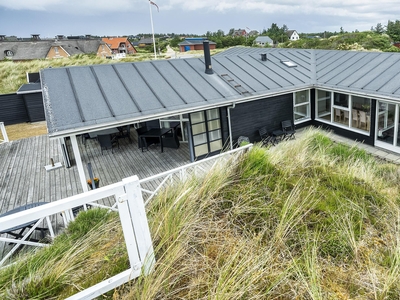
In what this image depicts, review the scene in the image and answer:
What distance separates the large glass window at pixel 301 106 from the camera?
10.1m

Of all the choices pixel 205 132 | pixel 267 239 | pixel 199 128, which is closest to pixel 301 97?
pixel 205 132

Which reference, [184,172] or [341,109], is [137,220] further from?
[341,109]

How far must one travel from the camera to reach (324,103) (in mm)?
10297

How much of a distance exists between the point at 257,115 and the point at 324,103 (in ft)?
10.6

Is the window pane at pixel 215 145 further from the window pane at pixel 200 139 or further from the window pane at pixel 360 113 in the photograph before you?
the window pane at pixel 360 113

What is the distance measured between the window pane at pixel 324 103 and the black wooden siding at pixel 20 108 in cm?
1388

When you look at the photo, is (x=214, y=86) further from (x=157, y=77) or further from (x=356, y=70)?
(x=356, y=70)

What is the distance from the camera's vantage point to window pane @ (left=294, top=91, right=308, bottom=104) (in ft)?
33.0

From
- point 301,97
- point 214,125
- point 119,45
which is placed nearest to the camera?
point 214,125

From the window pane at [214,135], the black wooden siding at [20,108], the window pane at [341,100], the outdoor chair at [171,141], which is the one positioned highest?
the black wooden siding at [20,108]

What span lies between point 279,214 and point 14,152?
9.80 m

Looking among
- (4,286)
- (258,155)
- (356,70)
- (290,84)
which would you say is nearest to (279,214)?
(258,155)

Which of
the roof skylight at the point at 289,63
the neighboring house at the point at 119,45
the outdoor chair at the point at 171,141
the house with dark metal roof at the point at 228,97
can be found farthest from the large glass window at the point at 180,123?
the neighboring house at the point at 119,45

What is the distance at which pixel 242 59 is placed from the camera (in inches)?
423
